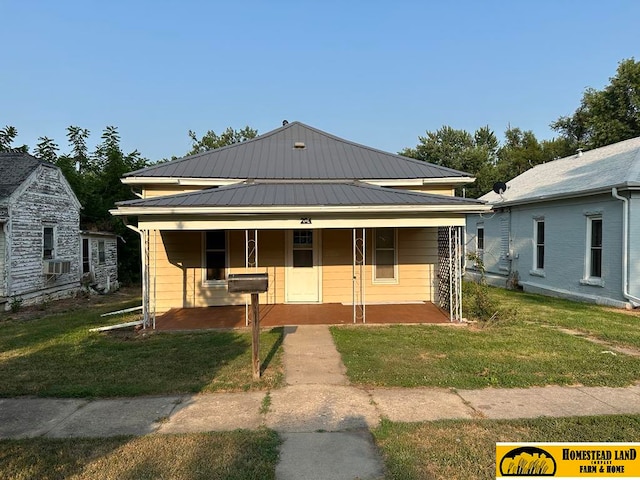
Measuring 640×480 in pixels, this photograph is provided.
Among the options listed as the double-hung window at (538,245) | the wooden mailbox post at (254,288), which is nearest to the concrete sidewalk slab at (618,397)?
the wooden mailbox post at (254,288)

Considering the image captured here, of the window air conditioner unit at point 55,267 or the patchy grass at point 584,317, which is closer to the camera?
the patchy grass at point 584,317

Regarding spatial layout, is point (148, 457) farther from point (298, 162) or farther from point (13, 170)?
point (13, 170)

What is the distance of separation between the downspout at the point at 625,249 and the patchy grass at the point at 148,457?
11186 mm

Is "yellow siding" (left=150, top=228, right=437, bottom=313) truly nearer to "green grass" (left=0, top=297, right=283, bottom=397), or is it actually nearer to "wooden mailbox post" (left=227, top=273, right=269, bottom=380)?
"green grass" (left=0, top=297, right=283, bottom=397)

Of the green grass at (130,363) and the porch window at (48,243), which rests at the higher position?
the porch window at (48,243)

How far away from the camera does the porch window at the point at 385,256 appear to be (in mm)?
11336

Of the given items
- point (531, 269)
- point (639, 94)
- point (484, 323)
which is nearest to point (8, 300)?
point (484, 323)

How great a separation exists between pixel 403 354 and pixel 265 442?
138 inches

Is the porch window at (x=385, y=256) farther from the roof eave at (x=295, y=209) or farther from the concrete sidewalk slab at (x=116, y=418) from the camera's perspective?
the concrete sidewalk slab at (x=116, y=418)

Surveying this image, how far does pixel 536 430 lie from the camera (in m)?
3.96

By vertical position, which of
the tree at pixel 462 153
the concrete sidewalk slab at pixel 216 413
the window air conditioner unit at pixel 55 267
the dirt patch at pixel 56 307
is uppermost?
the tree at pixel 462 153

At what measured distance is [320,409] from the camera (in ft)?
15.0

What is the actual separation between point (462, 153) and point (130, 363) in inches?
1407

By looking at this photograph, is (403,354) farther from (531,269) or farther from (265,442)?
(531,269)
